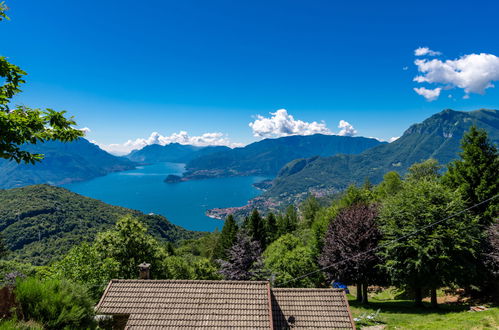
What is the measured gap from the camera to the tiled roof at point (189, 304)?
11.0 m

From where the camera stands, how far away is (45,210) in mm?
109562

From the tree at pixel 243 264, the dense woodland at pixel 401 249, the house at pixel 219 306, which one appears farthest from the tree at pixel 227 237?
the house at pixel 219 306

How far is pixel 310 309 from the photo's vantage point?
12.7 metres

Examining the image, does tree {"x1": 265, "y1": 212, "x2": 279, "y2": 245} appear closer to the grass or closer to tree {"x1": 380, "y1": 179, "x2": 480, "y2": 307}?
the grass

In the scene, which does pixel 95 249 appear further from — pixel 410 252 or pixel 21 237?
pixel 21 237

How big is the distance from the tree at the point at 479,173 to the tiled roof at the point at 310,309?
12.3 m

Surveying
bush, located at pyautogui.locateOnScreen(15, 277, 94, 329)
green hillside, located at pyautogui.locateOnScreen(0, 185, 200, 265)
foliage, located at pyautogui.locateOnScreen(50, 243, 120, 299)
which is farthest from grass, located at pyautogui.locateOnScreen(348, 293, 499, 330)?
green hillside, located at pyautogui.locateOnScreen(0, 185, 200, 265)

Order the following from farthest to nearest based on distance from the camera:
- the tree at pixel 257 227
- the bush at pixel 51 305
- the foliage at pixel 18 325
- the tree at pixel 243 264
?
the tree at pixel 257 227, the tree at pixel 243 264, the bush at pixel 51 305, the foliage at pixel 18 325

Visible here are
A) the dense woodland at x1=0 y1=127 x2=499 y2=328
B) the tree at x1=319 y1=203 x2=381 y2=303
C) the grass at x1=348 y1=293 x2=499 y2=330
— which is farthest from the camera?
the tree at x1=319 y1=203 x2=381 y2=303

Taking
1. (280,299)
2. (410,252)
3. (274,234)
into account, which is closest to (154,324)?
(280,299)

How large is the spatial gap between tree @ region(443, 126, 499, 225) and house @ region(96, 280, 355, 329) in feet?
41.4

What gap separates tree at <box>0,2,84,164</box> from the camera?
3.75m

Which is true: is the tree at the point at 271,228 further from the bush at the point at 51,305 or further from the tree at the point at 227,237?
the bush at the point at 51,305

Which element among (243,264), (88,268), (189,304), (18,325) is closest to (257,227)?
(243,264)
